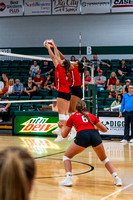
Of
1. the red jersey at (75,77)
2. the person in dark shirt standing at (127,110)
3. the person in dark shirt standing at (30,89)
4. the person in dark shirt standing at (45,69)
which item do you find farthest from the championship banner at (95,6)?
the red jersey at (75,77)

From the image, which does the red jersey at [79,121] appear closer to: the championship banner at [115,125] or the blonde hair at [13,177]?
the blonde hair at [13,177]

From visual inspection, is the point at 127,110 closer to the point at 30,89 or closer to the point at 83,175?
the point at 30,89

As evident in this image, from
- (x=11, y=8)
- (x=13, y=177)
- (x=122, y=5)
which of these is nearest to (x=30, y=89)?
(x=122, y=5)

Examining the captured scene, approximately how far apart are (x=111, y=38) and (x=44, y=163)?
532 inches

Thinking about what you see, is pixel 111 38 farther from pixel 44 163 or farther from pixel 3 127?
pixel 44 163

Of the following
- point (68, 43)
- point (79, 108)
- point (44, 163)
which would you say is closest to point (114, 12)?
point (68, 43)

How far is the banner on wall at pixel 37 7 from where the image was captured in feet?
65.0

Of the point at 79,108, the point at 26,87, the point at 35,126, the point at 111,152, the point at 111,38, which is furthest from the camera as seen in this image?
the point at 111,38

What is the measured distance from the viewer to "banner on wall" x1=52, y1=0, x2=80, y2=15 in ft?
63.4

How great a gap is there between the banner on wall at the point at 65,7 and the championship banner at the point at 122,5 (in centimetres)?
183

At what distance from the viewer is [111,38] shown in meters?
20.3

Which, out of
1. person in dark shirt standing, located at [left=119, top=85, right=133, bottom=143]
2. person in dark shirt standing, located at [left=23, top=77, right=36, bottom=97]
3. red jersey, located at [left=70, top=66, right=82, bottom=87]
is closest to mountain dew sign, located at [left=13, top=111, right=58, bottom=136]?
person in dark shirt standing, located at [left=23, top=77, right=36, bottom=97]

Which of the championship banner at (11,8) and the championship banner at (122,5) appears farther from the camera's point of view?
the championship banner at (11,8)

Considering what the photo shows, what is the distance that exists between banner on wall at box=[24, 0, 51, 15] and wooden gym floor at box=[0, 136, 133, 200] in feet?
34.3
